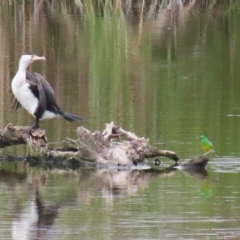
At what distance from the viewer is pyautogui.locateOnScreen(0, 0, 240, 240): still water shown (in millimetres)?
9086

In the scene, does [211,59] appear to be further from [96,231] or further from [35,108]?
[96,231]

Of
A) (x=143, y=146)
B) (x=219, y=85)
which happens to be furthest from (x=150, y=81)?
(x=143, y=146)

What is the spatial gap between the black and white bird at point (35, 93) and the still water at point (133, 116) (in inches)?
22.8

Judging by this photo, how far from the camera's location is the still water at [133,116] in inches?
358

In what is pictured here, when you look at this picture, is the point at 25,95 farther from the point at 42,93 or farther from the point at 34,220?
the point at 34,220

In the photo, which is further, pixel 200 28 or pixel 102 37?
pixel 200 28

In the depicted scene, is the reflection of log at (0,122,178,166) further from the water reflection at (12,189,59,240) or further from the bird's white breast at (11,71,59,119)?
the water reflection at (12,189,59,240)

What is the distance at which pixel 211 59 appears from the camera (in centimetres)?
2280

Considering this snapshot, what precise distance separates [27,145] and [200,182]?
7.71 feet

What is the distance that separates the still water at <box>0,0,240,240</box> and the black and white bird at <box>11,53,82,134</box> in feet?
1.90

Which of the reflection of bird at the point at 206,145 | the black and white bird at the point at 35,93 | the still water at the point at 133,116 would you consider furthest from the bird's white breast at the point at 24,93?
the reflection of bird at the point at 206,145

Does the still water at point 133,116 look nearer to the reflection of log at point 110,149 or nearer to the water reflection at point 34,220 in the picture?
the water reflection at point 34,220

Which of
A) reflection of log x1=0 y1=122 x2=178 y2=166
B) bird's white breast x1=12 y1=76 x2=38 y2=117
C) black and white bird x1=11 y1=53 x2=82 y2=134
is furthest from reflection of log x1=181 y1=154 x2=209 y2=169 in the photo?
bird's white breast x1=12 y1=76 x2=38 y2=117

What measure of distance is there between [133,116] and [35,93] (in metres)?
2.95
